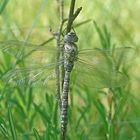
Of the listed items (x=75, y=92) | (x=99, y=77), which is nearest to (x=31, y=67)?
(x=99, y=77)

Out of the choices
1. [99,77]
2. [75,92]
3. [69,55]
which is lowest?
[75,92]

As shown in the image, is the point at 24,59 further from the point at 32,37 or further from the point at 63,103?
the point at 32,37

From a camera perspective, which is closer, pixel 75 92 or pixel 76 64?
pixel 76 64

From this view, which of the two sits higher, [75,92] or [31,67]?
[31,67]

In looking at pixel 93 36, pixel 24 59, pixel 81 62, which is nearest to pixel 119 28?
pixel 93 36

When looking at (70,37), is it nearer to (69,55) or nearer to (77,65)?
(69,55)

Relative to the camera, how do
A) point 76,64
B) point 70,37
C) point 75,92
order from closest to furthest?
1. point 70,37
2. point 76,64
3. point 75,92
